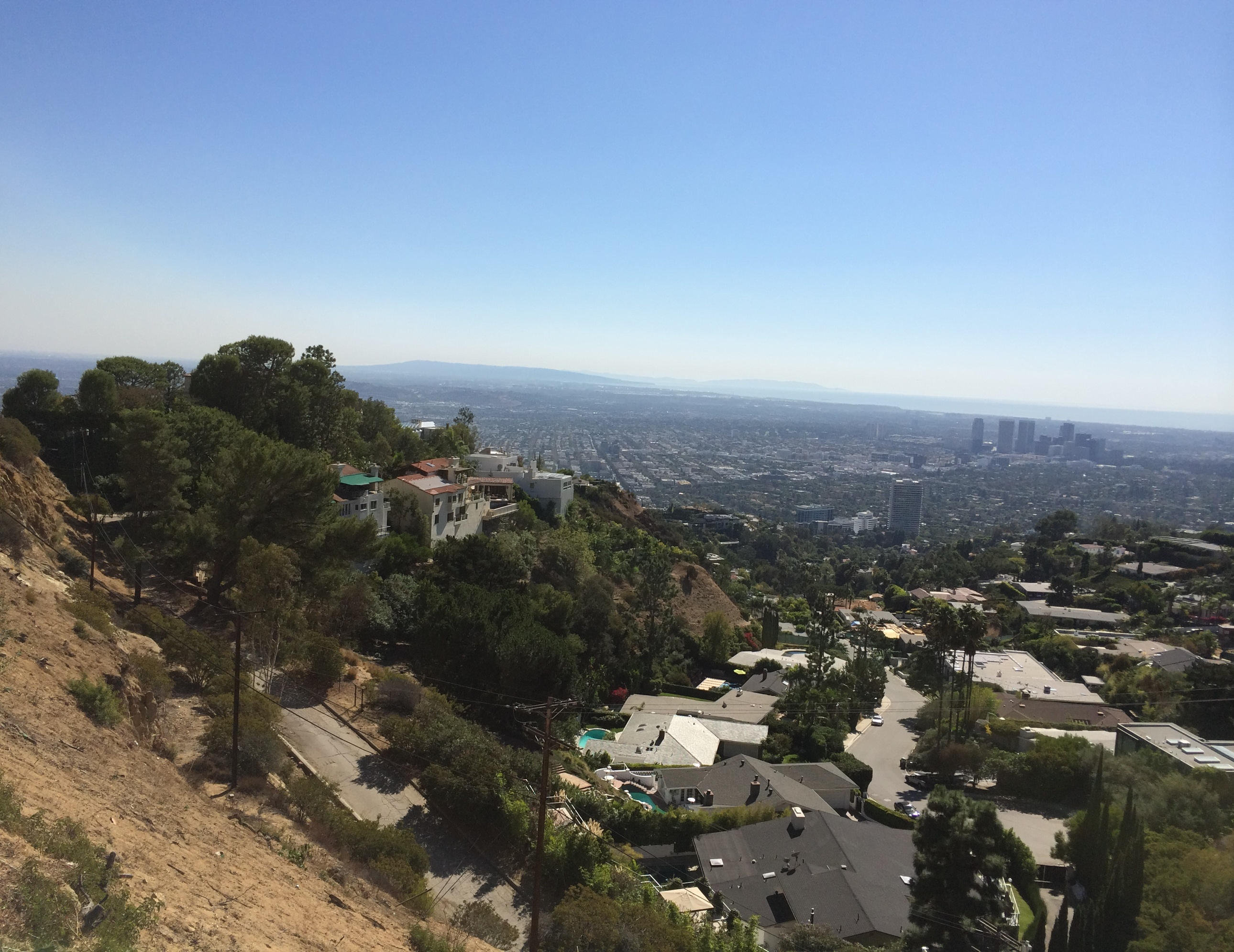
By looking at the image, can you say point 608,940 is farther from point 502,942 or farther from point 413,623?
point 413,623

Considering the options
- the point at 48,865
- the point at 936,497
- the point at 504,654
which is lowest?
the point at 936,497

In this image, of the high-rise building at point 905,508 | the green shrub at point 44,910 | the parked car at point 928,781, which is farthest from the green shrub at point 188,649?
the high-rise building at point 905,508

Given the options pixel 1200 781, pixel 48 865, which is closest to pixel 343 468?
pixel 48 865

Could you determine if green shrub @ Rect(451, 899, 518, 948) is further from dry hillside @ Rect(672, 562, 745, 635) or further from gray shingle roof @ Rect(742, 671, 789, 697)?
dry hillside @ Rect(672, 562, 745, 635)

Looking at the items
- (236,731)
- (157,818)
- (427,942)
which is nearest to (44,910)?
(157,818)

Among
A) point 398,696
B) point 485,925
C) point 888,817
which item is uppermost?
point 398,696

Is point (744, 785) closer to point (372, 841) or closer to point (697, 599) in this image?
point (372, 841)
